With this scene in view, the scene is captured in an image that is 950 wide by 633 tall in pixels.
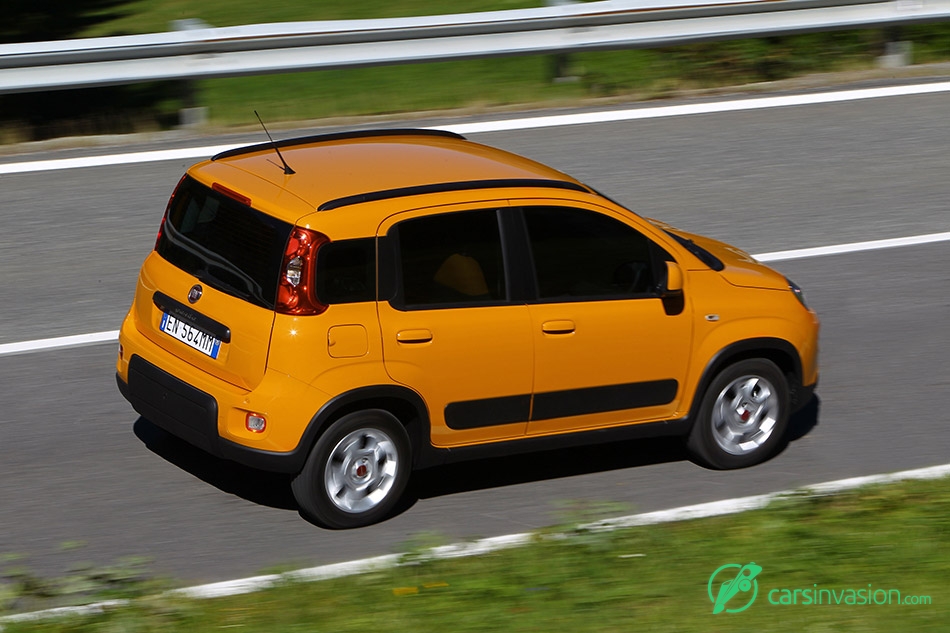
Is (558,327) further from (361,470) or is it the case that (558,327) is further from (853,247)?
(853,247)

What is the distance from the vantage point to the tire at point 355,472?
21.0ft

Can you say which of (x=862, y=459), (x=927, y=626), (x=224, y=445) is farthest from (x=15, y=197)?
(x=927, y=626)

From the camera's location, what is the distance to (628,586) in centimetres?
562

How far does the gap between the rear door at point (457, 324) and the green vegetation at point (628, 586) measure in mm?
799

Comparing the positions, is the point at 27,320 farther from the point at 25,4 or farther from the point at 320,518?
the point at 25,4

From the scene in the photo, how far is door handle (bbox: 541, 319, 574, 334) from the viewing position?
6.80 meters

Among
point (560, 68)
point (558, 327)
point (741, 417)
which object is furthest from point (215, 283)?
point (560, 68)

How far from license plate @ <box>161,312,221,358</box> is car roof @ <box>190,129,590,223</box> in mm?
710

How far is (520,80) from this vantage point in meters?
15.6

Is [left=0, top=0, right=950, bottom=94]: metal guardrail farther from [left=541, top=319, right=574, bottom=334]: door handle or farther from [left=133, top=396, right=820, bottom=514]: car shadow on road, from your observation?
[left=541, top=319, right=574, bottom=334]: door handle

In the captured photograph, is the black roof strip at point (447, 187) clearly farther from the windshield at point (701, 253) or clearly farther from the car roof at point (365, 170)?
the windshield at point (701, 253)

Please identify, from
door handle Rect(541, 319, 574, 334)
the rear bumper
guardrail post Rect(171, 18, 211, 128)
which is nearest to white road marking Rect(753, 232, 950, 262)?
door handle Rect(541, 319, 574, 334)

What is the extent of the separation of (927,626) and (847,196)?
24.1 ft

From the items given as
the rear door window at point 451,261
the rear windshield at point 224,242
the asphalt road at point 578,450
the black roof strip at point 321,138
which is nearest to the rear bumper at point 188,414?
the asphalt road at point 578,450
